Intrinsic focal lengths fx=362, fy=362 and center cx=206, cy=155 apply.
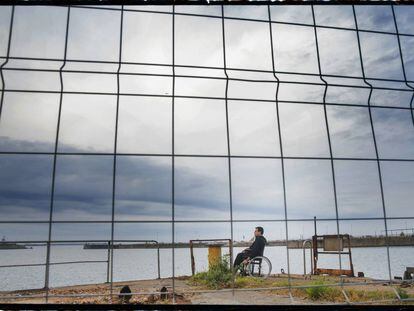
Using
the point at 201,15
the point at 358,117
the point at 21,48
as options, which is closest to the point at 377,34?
the point at 358,117

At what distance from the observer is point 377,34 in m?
8.04

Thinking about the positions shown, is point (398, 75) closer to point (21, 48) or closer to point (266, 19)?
point (266, 19)

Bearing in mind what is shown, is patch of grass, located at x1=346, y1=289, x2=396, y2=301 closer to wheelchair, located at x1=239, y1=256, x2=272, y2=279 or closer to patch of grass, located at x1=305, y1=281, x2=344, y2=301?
patch of grass, located at x1=305, y1=281, x2=344, y2=301

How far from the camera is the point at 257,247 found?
30.2ft

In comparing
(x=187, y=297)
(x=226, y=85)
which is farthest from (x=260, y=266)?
(x=226, y=85)

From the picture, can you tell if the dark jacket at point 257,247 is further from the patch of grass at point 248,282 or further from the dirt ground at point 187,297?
the dirt ground at point 187,297

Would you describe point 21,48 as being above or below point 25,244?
above

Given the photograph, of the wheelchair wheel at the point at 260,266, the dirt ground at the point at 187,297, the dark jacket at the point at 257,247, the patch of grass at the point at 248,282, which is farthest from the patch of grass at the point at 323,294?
the dark jacket at the point at 257,247

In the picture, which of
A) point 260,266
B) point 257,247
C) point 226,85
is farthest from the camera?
point 257,247

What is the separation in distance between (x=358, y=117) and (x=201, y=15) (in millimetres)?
5331

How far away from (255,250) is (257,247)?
0.31 feet

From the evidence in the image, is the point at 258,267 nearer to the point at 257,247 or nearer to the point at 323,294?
the point at 257,247

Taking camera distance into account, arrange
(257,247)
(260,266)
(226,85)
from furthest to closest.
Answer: (257,247) → (260,266) → (226,85)

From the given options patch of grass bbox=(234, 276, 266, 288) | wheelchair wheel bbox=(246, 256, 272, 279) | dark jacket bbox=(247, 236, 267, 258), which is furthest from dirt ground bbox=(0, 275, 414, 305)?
dark jacket bbox=(247, 236, 267, 258)
